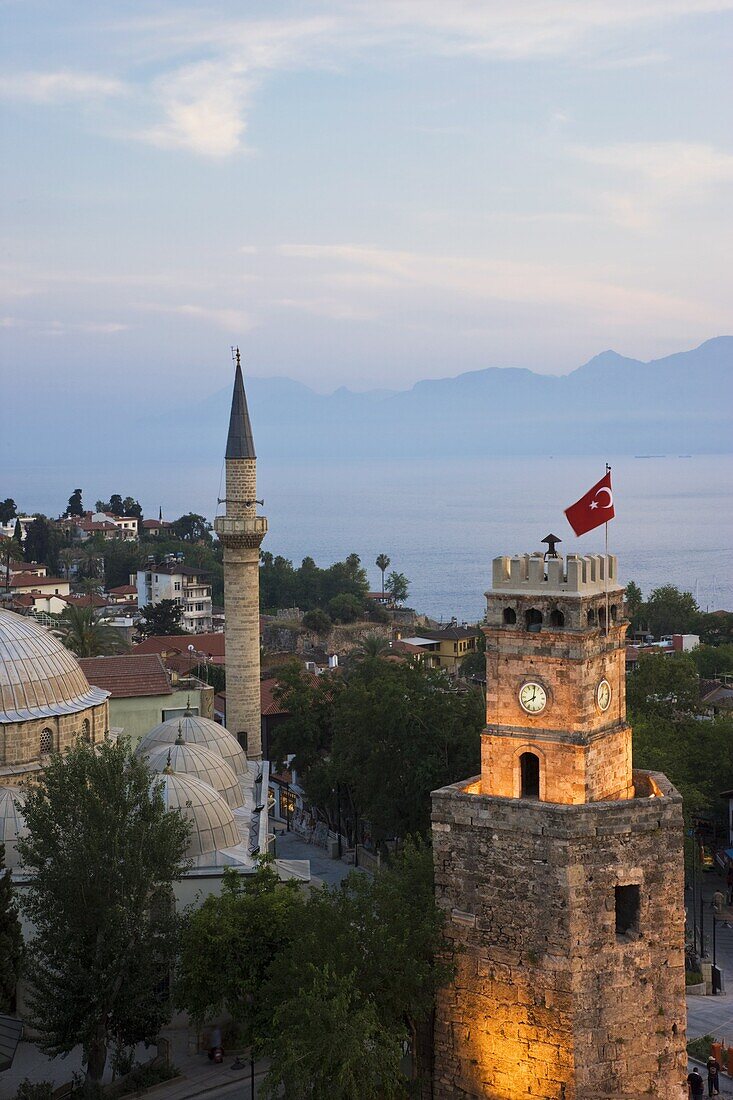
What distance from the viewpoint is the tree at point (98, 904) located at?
23.2 metres

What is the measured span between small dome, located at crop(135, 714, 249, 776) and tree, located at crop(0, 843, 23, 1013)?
37.4 feet

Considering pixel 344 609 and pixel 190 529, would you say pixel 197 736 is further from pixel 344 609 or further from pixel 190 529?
pixel 190 529

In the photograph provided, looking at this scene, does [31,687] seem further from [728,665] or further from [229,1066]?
[728,665]

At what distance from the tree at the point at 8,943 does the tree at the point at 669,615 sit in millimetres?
72254

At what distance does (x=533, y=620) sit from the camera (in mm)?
20594

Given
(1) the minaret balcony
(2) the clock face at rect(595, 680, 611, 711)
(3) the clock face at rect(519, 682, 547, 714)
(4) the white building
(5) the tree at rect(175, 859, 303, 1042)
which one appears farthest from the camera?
(4) the white building

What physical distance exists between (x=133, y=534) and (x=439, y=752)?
119 metres

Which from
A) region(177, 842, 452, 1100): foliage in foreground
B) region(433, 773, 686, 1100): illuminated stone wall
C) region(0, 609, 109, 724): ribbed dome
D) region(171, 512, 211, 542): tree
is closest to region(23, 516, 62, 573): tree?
region(171, 512, 211, 542): tree

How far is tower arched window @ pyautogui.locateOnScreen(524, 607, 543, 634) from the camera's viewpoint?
2039 cm

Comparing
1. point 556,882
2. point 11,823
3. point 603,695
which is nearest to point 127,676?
point 11,823

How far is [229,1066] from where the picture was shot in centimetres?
2577

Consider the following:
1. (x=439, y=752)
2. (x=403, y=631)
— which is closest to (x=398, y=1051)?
(x=439, y=752)

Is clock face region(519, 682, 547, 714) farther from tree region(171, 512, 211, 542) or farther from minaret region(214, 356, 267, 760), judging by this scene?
tree region(171, 512, 211, 542)

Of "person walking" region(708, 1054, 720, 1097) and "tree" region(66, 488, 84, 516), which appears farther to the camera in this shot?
"tree" region(66, 488, 84, 516)
